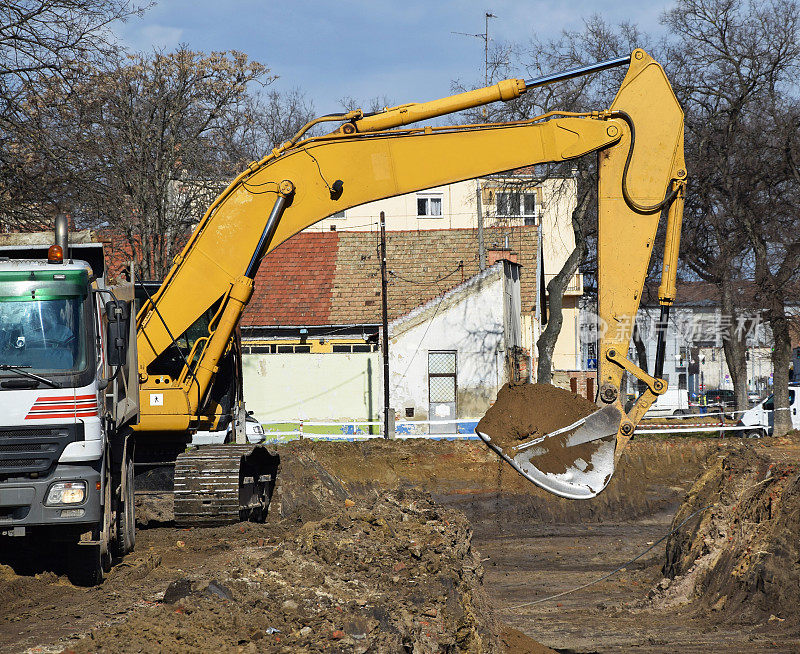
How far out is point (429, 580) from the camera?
25.3 feet

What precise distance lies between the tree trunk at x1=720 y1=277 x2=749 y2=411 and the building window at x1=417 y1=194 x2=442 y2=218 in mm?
15701

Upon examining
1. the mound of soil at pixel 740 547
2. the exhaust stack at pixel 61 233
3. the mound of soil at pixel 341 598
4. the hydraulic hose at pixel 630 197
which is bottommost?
the mound of soil at pixel 740 547

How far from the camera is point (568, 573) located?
13188 mm

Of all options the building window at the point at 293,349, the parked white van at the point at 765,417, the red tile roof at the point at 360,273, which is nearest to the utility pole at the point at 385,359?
the red tile roof at the point at 360,273

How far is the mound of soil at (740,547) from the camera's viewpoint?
10.1 m

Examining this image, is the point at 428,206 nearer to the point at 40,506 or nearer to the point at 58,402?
the point at 58,402

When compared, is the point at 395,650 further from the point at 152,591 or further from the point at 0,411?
the point at 0,411

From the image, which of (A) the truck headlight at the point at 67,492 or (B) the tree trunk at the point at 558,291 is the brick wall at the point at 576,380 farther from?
(A) the truck headlight at the point at 67,492

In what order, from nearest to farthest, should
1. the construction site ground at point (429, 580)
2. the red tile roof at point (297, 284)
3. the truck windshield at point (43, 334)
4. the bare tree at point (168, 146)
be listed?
the construction site ground at point (429, 580) → the truck windshield at point (43, 334) → the bare tree at point (168, 146) → the red tile roof at point (297, 284)

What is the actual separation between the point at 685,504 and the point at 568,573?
209cm

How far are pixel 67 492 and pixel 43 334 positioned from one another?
1425 mm

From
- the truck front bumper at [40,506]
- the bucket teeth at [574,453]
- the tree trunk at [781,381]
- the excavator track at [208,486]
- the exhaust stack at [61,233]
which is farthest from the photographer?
the tree trunk at [781,381]

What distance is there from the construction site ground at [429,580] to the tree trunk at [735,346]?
9929 mm

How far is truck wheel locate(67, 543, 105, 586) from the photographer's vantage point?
28.2 ft
